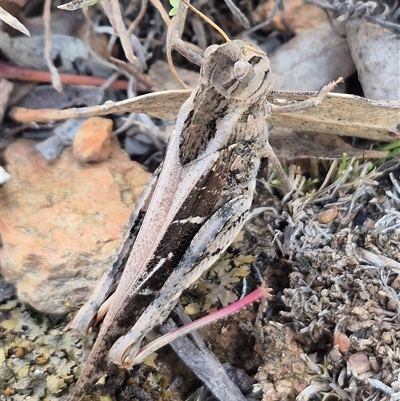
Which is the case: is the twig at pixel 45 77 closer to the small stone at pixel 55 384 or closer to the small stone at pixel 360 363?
the small stone at pixel 55 384

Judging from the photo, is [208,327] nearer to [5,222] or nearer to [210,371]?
[210,371]

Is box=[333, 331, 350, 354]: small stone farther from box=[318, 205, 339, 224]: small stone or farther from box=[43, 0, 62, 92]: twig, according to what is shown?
A: box=[43, 0, 62, 92]: twig

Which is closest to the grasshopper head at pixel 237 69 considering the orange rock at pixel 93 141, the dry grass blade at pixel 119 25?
the dry grass blade at pixel 119 25

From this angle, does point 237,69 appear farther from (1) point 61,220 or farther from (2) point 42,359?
(2) point 42,359

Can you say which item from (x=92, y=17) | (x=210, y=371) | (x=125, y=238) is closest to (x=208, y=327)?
(x=210, y=371)

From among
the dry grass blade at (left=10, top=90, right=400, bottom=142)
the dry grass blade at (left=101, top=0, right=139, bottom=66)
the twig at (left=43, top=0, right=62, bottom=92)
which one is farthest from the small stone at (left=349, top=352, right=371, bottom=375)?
the twig at (left=43, top=0, right=62, bottom=92)

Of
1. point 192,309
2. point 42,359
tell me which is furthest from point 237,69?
point 42,359
